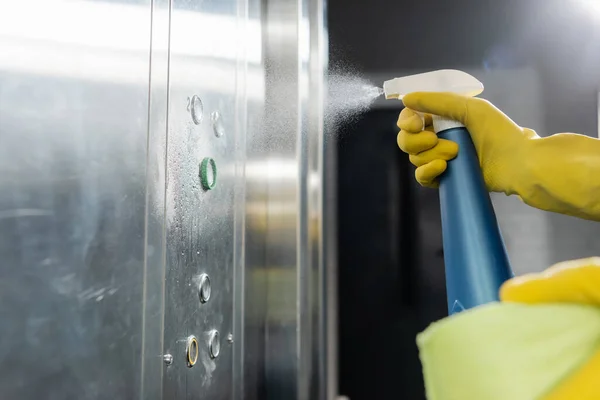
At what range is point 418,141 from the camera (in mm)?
726

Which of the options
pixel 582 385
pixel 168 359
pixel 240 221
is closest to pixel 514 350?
pixel 582 385

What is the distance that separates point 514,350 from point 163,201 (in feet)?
1.71

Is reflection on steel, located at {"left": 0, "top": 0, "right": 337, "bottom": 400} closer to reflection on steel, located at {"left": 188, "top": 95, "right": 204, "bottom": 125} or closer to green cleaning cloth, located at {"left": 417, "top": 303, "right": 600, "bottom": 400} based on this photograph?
reflection on steel, located at {"left": 188, "top": 95, "right": 204, "bottom": 125}

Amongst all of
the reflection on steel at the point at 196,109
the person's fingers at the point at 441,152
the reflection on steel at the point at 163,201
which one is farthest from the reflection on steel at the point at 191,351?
the person's fingers at the point at 441,152

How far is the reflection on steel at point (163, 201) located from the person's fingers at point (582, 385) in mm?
404

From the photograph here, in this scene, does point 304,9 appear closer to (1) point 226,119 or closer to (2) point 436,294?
(1) point 226,119

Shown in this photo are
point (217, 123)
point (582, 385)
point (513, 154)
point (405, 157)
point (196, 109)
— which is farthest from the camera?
point (405, 157)

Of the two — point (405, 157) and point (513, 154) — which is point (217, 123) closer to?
point (513, 154)

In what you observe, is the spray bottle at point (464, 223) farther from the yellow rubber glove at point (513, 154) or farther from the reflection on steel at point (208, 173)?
Answer: the reflection on steel at point (208, 173)

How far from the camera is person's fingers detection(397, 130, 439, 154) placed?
0.72 m

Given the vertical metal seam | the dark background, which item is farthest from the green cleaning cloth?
the dark background

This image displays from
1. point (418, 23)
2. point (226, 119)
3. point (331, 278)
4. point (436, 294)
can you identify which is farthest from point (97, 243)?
point (418, 23)

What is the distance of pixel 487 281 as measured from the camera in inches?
23.5

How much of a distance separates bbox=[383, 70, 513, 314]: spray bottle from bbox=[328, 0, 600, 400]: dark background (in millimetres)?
676
